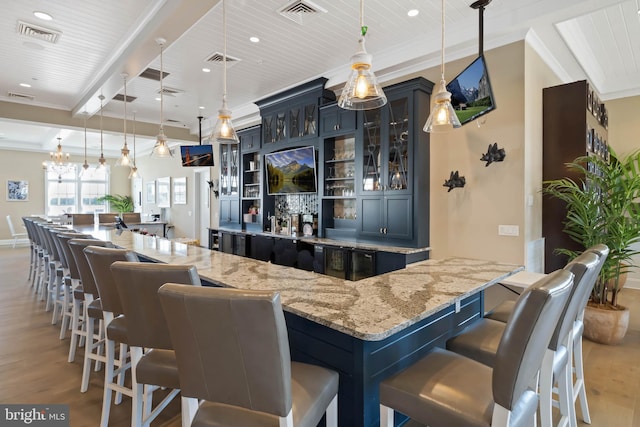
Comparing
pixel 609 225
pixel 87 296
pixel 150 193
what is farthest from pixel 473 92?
pixel 150 193

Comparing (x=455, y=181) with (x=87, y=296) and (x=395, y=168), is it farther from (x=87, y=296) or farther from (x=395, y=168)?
(x=87, y=296)

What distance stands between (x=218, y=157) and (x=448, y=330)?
24.6 ft

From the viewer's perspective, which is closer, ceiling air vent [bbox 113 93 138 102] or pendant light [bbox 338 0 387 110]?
pendant light [bbox 338 0 387 110]

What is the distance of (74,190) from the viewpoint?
12.4 m

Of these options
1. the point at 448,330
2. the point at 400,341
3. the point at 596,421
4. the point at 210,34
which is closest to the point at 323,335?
the point at 400,341

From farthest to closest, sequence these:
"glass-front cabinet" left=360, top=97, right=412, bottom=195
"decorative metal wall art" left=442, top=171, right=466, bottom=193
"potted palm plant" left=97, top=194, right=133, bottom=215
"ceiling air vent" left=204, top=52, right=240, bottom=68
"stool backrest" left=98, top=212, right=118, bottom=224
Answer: "potted palm plant" left=97, top=194, right=133, bottom=215, "stool backrest" left=98, top=212, right=118, bottom=224, "ceiling air vent" left=204, top=52, right=240, bottom=68, "glass-front cabinet" left=360, top=97, right=412, bottom=195, "decorative metal wall art" left=442, top=171, right=466, bottom=193

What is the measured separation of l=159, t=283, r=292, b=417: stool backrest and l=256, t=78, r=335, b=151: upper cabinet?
4488 millimetres

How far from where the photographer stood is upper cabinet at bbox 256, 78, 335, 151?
5.28 meters

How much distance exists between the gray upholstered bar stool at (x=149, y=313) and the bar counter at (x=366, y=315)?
1.25 ft

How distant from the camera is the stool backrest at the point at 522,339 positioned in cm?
105

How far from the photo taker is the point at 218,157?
8367 mm

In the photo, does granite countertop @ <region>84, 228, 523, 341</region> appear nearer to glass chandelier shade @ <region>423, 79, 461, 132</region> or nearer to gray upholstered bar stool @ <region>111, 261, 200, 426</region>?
gray upholstered bar stool @ <region>111, 261, 200, 426</region>

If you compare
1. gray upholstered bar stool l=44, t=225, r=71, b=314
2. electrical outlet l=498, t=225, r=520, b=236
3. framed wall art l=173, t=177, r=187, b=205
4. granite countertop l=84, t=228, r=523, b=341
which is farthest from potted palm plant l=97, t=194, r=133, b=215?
electrical outlet l=498, t=225, r=520, b=236

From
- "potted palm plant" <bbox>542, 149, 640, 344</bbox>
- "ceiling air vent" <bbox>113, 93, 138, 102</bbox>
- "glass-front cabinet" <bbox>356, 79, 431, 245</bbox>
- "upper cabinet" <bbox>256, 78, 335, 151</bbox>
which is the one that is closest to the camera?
"potted palm plant" <bbox>542, 149, 640, 344</bbox>
